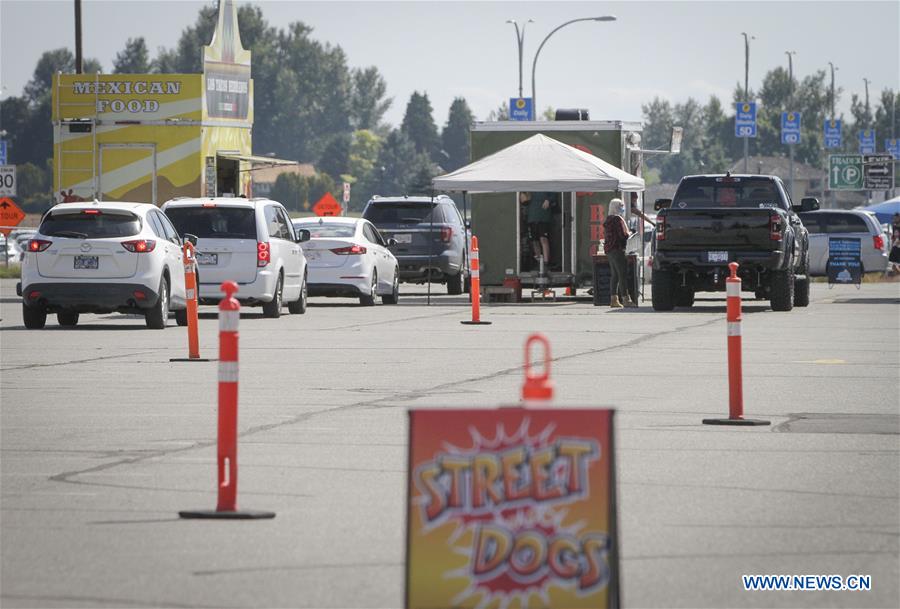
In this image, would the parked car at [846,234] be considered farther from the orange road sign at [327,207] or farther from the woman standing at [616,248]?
the woman standing at [616,248]

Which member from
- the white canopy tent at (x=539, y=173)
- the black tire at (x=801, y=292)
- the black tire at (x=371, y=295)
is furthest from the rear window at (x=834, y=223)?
the black tire at (x=371, y=295)

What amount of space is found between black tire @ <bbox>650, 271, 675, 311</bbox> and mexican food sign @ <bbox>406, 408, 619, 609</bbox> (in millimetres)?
23876

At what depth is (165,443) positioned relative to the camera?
1200 centimetres

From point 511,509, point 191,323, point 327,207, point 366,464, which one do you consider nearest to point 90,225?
point 191,323

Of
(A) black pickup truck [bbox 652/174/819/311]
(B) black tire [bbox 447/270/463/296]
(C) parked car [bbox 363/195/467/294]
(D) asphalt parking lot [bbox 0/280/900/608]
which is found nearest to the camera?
(D) asphalt parking lot [bbox 0/280/900/608]

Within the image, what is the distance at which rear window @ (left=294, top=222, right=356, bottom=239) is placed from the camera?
3216cm

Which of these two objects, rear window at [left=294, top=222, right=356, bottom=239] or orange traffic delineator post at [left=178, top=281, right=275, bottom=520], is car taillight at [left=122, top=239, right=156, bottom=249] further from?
orange traffic delineator post at [left=178, top=281, right=275, bottom=520]

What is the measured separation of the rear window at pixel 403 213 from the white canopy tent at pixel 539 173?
3.74 meters

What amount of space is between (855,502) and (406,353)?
11062mm

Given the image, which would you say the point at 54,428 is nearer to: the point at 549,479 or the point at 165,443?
the point at 165,443

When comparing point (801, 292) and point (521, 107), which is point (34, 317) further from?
point (521, 107)

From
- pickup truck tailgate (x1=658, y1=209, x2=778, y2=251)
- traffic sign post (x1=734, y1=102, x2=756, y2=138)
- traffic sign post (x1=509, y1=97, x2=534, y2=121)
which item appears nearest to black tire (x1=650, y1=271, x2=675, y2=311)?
pickup truck tailgate (x1=658, y1=209, x2=778, y2=251)

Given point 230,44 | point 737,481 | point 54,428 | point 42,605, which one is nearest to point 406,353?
point 54,428

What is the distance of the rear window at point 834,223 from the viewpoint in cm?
4941
